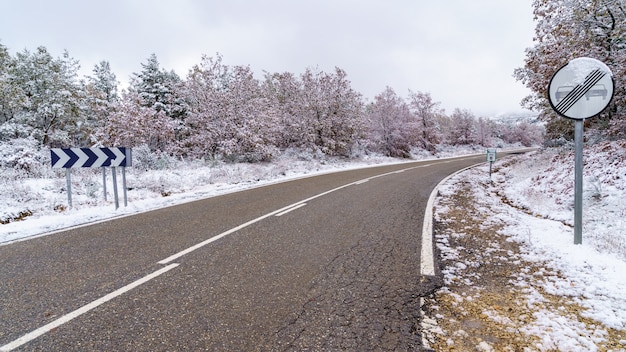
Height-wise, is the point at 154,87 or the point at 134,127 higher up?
the point at 154,87

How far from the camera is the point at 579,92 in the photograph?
4.03 meters

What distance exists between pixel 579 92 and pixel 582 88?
5 cm

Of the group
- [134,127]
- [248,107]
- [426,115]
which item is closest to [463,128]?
[426,115]

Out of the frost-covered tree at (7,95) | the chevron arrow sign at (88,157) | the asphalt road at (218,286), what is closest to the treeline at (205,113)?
the frost-covered tree at (7,95)

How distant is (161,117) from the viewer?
67.5 ft

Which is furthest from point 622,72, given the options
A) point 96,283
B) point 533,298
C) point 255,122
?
point 255,122

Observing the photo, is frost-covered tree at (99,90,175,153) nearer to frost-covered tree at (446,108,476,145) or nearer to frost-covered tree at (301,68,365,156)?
frost-covered tree at (301,68,365,156)

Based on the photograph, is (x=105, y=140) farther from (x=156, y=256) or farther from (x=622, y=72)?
(x=622, y=72)

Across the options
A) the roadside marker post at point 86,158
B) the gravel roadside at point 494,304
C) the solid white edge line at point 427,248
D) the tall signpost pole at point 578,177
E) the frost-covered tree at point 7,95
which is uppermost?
the frost-covered tree at point 7,95

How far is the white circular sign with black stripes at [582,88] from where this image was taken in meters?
3.84

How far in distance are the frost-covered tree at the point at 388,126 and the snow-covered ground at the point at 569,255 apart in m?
26.1

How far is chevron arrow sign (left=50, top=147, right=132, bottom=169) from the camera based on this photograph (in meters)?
7.37

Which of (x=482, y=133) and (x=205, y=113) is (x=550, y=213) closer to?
(x=205, y=113)

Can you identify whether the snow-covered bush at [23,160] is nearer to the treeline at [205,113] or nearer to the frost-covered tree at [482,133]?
the treeline at [205,113]
